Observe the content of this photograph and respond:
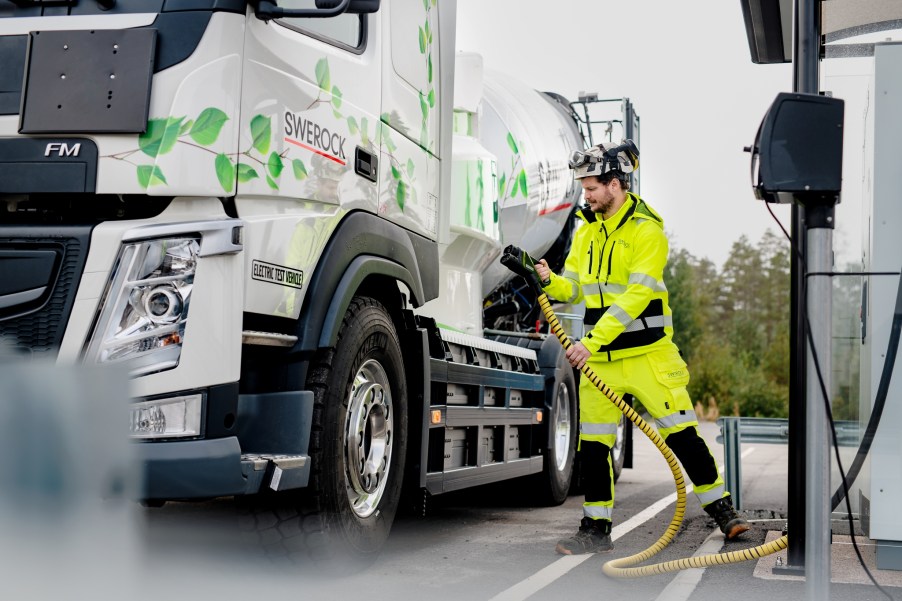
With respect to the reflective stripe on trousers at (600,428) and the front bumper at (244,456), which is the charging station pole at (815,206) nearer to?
the front bumper at (244,456)

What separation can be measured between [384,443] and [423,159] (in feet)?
4.77

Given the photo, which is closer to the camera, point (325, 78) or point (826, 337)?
point (826, 337)

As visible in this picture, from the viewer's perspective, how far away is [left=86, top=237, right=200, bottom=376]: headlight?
3721 mm

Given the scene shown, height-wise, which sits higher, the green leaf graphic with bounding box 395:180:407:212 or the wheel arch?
the green leaf graphic with bounding box 395:180:407:212

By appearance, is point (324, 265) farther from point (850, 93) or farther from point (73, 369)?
point (850, 93)

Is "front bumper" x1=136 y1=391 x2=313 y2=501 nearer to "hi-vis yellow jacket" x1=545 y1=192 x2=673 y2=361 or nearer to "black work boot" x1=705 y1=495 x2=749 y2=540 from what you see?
"hi-vis yellow jacket" x1=545 y1=192 x2=673 y2=361

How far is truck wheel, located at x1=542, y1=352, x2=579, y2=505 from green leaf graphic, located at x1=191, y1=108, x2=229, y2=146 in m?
4.38

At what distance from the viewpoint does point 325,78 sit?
4551 millimetres

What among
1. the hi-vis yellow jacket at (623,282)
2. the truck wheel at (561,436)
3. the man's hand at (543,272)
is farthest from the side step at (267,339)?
the truck wheel at (561,436)

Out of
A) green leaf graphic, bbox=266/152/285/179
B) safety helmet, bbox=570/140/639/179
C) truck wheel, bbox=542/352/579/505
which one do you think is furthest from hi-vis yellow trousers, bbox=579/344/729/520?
green leaf graphic, bbox=266/152/285/179

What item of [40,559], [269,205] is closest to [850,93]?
[269,205]

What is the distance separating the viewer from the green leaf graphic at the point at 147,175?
3.91m

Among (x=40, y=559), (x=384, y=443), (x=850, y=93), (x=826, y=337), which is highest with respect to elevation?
(x=850, y=93)

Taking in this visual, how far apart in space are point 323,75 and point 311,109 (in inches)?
7.4
